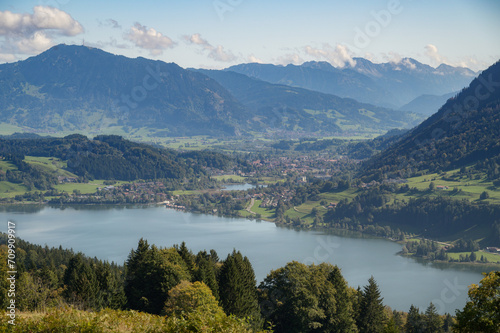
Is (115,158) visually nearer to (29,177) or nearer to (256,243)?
(29,177)

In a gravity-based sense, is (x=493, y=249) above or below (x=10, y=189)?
below

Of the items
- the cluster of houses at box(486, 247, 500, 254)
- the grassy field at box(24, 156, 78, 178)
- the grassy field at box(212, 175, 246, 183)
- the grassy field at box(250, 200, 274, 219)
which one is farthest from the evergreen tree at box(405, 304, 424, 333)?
the grassy field at box(24, 156, 78, 178)

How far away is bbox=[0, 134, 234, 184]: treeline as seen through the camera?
492ft

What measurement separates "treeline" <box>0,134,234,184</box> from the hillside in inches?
2356

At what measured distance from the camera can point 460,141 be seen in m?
116

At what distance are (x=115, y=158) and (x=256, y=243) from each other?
93530 mm

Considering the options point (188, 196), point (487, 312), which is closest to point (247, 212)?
point (188, 196)

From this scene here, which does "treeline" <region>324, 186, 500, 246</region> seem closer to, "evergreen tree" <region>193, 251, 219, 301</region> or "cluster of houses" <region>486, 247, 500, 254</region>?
"cluster of houses" <region>486, 247, 500, 254</region>

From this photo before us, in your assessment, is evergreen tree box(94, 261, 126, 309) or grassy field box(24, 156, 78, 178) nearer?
evergreen tree box(94, 261, 126, 309)

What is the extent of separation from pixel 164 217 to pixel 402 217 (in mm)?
45769

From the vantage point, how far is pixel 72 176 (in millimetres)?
141375

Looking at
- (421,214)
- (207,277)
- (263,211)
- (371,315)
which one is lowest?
(371,315)

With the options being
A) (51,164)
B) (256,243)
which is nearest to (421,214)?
(256,243)

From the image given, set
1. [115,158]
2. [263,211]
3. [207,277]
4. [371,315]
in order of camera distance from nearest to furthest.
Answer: [207,277] < [371,315] < [263,211] < [115,158]
